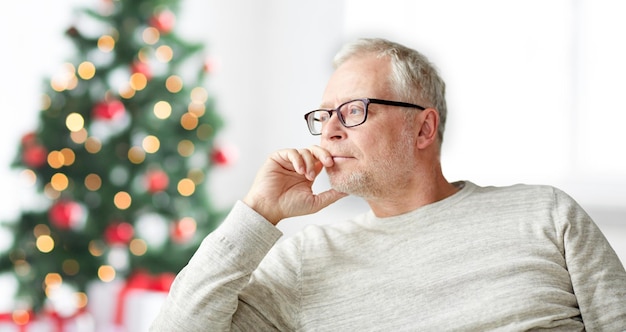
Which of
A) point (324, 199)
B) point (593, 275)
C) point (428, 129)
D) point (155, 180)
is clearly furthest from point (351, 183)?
point (155, 180)

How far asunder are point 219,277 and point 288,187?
0.33 m

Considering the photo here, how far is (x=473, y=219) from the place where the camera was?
1.81 m

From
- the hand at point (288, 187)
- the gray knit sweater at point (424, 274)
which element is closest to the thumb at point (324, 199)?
the hand at point (288, 187)

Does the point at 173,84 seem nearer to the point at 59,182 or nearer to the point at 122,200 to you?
the point at 122,200

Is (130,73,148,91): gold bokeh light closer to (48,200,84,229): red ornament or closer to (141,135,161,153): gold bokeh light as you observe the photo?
(141,135,161,153): gold bokeh light

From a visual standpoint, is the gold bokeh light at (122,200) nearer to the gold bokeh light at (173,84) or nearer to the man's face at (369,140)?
the gold bokeh light at (173,84)

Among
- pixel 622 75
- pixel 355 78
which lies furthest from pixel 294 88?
pixel 355 78

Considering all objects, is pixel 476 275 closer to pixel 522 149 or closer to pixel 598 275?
A: pixel 598 275

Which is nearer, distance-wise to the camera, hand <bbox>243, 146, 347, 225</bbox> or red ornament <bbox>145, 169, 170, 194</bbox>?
hand <bbox>243, 146, 347, 225</bbox>

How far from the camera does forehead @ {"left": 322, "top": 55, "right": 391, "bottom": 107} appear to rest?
188 centimetres

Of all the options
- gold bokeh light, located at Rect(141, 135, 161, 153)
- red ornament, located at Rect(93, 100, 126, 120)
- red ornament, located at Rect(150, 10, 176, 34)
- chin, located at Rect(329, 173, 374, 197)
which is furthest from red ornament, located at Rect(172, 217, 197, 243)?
chin, located at Rect(329, 173, 374, 197)

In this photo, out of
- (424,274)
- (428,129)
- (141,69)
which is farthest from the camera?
(141,69)

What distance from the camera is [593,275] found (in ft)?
5.40

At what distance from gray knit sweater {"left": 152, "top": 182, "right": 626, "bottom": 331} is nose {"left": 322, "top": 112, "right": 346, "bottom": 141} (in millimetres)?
256
